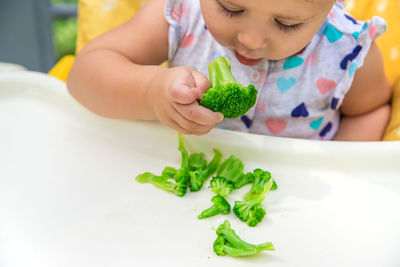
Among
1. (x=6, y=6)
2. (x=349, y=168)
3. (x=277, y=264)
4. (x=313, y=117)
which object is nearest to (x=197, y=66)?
(x=313, y=117)

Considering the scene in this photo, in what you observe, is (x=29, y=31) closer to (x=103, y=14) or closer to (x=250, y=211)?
(x=103, y=14)

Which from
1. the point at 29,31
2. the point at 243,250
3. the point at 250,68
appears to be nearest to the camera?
the point at 243,250

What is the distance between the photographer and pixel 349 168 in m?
0.72

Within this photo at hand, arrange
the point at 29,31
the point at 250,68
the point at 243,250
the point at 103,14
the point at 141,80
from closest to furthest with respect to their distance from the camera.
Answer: the point at 243,250 < the point at 141,80 < the point at 250,68 < the point at 103,14 < the point at 29,31

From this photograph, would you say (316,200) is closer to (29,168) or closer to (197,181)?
(197,181)

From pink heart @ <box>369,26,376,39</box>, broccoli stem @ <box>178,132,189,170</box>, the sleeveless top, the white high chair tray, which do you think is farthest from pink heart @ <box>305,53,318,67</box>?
broccoli stem @ <box>178,132,189,170</box>

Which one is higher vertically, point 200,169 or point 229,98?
point 229,98

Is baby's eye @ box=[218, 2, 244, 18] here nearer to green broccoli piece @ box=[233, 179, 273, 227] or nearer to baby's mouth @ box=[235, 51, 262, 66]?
baby's mouth @ box=[235, 51, 262, 66]

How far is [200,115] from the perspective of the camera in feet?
2.03

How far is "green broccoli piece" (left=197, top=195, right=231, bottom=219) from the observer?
2.00 ft

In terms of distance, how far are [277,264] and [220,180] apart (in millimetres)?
164

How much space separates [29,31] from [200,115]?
1.36 meters

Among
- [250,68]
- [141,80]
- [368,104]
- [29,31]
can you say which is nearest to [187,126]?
[141,80]

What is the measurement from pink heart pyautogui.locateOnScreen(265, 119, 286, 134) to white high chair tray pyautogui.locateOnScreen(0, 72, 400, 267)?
193 mm
